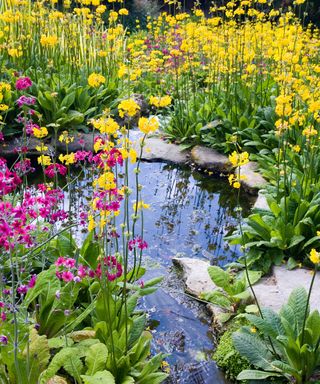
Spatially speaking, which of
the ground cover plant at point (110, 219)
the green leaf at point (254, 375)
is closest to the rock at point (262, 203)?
the ground cover plant at point (110, 219)

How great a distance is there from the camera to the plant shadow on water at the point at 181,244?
11.3ft

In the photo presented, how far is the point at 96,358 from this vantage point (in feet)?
8.22

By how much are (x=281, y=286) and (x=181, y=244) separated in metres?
1.30

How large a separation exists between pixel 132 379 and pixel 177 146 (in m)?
4.84

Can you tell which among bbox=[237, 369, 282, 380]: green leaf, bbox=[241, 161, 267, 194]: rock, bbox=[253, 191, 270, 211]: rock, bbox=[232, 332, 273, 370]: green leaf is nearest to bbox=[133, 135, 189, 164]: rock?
bbox=[241, 161, 267, 194]: rock

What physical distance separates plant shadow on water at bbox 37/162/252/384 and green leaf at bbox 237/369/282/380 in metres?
0.31

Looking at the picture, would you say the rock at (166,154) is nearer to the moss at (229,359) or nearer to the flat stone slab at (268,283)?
the flat stone slab at (268,283)

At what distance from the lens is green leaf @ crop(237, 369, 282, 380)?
2.93 meters

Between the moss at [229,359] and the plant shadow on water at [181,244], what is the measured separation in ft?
0.16

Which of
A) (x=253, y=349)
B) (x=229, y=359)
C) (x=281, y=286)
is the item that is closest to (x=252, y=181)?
(x=281, y=286)

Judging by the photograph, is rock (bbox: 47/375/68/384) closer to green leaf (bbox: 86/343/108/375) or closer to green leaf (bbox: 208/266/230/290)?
green leaf (bbox: 86/343/108/375)

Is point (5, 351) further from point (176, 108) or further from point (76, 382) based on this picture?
point (176, 108)

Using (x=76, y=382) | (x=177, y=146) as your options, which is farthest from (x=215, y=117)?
(x=76, y=382)

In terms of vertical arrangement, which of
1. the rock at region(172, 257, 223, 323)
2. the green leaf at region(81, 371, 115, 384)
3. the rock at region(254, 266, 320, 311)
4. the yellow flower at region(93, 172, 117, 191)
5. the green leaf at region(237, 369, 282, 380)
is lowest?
the rock at region(172, 257, 223, 323)
